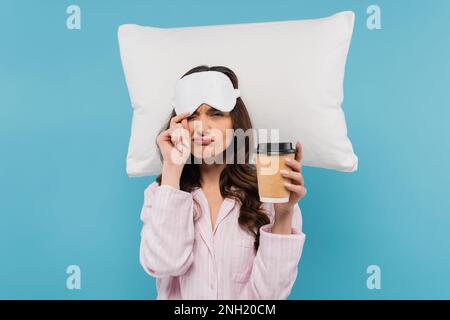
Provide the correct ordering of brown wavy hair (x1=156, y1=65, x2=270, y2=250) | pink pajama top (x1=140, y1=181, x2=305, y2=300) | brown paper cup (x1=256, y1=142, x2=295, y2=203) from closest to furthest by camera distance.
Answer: brown paper cup (x1=256, y1=142, x2=295, y2=203) < pink pajama top (x1=140, y1=181, x2=305, y2=300) < brown wavy hair (x1=156, y1=65, x2=270, y2=250)

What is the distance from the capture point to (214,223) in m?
1.32

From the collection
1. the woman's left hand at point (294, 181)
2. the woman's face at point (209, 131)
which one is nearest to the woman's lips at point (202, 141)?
the woman's face at point (209, 131)

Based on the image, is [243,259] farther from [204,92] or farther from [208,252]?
[204,92]

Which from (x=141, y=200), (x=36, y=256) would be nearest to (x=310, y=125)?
(x=141, y=200)

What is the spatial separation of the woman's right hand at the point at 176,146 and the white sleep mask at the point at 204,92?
2.9 inches

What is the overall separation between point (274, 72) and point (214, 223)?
42cm

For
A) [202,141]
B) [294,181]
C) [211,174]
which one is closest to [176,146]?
[202,141]

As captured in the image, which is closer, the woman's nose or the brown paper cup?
the brown paper cup

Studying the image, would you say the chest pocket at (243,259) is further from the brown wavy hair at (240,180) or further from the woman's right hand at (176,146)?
the woman's right hand at (176,146)

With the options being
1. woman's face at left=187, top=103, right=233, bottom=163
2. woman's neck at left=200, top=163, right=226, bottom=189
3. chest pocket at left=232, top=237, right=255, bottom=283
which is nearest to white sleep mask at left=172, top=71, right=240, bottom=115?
woman's face at left=187, top=103, right=233, bottom=163

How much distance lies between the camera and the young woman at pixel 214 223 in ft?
3.93

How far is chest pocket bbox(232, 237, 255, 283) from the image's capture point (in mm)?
1270

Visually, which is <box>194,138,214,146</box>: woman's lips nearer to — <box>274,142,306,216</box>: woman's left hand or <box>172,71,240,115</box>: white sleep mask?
<box>172,71,240,115</box>: white sleep mask

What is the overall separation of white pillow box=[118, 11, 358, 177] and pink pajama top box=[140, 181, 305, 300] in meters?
0.19
